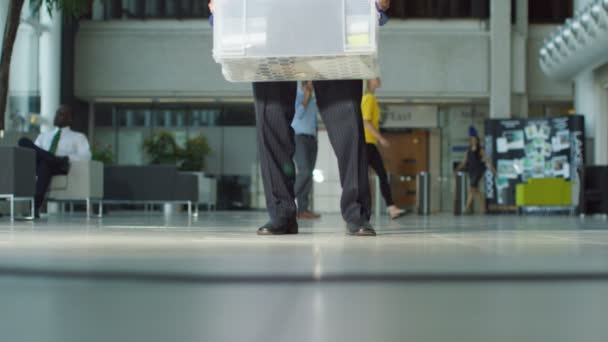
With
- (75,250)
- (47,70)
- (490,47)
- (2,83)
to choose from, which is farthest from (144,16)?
(75,250)

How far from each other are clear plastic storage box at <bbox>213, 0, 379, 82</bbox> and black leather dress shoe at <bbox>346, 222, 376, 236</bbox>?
67 centimetres

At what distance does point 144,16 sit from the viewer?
17.8m

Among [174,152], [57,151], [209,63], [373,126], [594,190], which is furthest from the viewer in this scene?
[174,152]

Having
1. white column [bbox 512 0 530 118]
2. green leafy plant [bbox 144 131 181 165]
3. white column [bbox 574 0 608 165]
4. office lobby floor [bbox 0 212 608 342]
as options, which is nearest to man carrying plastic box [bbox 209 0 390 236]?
office lobby floor [bbox 0 212 608 342]

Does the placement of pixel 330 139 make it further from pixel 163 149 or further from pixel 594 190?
pixel 163 149

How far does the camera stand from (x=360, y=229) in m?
3.46

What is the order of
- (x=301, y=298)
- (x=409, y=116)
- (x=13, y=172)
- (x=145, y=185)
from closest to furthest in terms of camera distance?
1. (x=301, y=298)
2. (x=13, y=172)
3. (x=145, y=185)
4. (x=409, y=116)

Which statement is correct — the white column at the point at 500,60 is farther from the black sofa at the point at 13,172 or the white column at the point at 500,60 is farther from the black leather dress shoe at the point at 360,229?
the black leather dress shoe at the point at 360,229

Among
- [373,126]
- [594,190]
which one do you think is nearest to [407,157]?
[594,190]

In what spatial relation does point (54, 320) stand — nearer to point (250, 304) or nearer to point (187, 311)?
point (187, 311)

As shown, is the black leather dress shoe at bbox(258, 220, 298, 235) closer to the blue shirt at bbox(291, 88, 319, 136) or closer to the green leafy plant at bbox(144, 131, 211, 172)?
the blue shirt at bbox(291, 88, 319, 136)

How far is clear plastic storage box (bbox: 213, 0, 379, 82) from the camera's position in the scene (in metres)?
2.99

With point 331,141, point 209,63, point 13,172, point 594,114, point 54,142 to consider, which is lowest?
point 13,172

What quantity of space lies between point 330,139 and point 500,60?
1436cm
